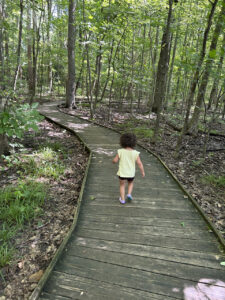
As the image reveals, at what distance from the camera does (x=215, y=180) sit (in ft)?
18.6

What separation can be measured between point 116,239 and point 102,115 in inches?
482

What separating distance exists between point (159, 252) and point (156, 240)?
246 millimetres

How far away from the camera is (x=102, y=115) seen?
14.5 metres

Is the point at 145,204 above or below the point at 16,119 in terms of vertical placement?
below

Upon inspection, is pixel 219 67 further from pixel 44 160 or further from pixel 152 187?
pixel 44 160

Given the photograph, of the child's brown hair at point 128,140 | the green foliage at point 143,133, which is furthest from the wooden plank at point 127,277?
the green foliage at point 143,133

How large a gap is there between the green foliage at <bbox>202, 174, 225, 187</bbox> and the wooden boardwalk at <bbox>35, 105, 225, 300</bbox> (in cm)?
178

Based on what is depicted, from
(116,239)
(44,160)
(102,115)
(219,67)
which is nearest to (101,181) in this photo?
(116,239)

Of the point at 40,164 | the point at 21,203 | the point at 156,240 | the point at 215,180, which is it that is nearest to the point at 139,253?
the point at 156,240

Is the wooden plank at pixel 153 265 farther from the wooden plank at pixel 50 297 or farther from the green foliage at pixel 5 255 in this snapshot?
the green foliage at pixel 5 255

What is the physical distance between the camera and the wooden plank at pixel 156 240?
9.55ft

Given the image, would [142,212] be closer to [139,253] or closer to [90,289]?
[139,253]

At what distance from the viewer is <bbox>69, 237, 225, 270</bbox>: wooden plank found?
8.70 ft

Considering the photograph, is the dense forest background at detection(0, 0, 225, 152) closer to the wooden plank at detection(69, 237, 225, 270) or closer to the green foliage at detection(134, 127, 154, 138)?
the green foliage at detection(134, 127, 154, 138)
